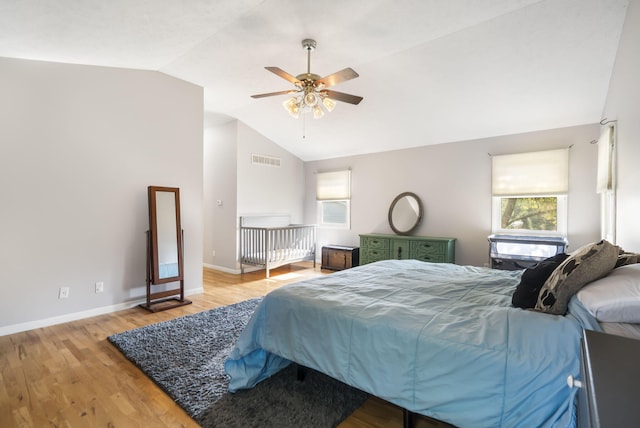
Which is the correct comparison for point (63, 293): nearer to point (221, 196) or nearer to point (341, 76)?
point (221, 196)

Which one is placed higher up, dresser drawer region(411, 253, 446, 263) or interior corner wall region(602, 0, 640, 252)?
interior corner wall region(602, 0, 640, 252)

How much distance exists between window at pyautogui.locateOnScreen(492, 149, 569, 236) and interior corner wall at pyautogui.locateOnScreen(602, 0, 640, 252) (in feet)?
4.80

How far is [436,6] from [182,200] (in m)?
3.54

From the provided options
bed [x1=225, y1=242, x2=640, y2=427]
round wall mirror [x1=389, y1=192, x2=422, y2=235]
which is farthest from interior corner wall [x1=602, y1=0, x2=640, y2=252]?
round wall mirror [x1=389, y1=192, x2=422, y2=235]

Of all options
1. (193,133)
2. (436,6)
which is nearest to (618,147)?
(436,6)

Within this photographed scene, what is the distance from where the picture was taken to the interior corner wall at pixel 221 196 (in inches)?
224

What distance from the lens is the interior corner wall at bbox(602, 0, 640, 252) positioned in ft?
6.72

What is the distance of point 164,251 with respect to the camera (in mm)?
3863

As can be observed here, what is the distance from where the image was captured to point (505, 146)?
455cm

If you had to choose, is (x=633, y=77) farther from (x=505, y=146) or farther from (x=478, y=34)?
(x=505, y=146)

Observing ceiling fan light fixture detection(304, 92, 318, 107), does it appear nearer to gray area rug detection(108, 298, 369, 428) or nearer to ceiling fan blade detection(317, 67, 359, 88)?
ceiling fan blade detection(317, 67, 359, 88)

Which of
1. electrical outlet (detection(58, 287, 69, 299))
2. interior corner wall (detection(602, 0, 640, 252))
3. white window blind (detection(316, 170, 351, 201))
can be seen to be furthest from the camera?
white window blind (detection(316, 170, 351, 201))

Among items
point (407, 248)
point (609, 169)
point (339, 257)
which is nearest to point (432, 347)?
point (609, 169)

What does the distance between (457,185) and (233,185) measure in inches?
149
